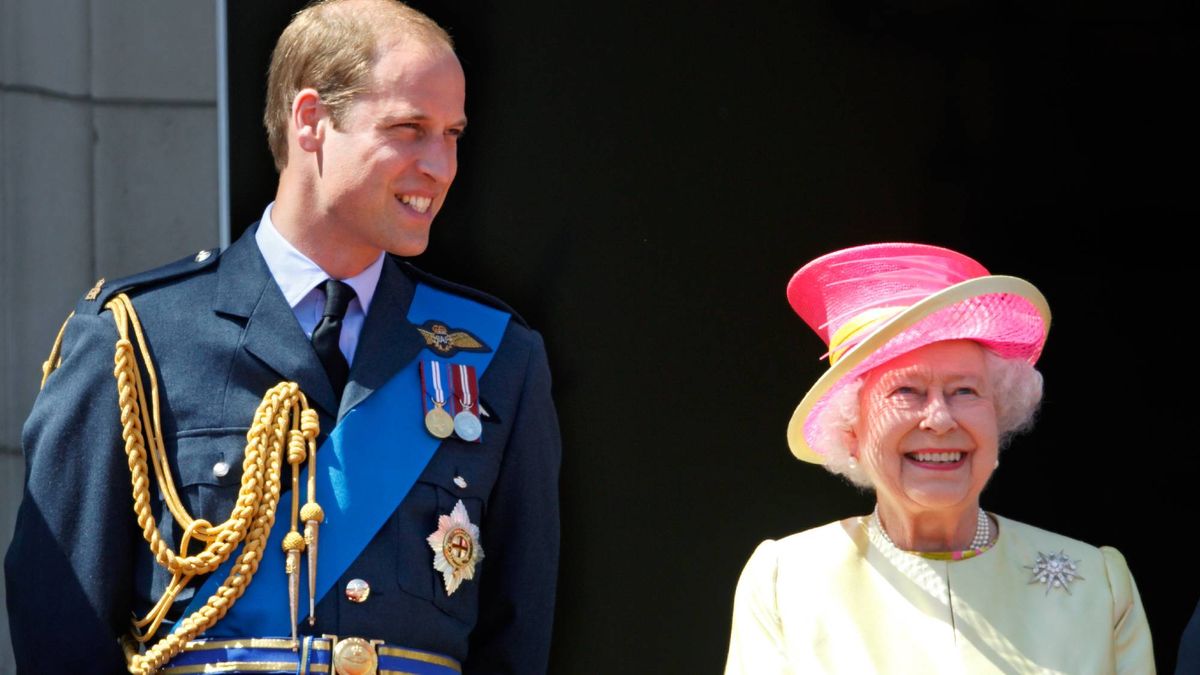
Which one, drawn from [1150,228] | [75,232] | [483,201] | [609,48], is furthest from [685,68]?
[75,232]

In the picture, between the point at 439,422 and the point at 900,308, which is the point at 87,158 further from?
the point at 900,308

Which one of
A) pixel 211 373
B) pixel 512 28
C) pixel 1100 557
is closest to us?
pixel 211 373

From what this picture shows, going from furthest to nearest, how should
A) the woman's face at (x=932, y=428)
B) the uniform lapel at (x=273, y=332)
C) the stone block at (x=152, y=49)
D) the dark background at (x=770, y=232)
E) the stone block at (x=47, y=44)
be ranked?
1. the stone block at (x=152, y=49)
2. the stone block at (x=47, y=44)
3. the dark background at (x=770, y=232)
4. the woman's face at (x=932, y=428)
5. the uniform lapel at (x=273, y=332)

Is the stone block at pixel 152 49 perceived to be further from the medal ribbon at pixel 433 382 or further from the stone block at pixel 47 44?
the medal ribbon at pixel 433 382

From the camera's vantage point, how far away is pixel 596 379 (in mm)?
4516

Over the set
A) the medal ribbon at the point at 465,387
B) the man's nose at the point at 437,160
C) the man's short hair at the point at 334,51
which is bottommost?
the medal ribbon at the point at 465,387

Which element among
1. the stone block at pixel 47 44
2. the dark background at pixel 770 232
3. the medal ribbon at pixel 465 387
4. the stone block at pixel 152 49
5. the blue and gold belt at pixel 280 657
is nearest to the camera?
the blue and gold belt at pixel 280 657

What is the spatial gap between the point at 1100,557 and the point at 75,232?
2.33m

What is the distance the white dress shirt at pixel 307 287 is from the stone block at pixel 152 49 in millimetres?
1379

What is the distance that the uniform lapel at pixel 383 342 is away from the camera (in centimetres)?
332

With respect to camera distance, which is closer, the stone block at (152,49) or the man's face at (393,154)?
the man's face at (393,154)

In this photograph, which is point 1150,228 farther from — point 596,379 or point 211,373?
point 211,373

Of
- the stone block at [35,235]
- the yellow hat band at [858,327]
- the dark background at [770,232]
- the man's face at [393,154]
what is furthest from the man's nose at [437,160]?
the stone block at [35,235]

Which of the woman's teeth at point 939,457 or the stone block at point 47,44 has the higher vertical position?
the stone block at point 47,44
